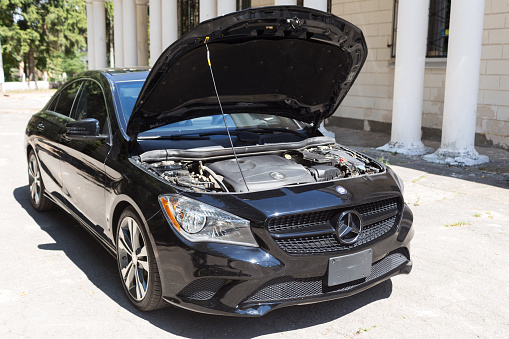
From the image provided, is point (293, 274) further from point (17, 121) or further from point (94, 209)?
point (17, 121)

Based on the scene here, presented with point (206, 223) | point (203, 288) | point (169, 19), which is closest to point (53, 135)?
point (206, 223)

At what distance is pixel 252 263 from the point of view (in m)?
3.00

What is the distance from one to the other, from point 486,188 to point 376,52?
6213mm

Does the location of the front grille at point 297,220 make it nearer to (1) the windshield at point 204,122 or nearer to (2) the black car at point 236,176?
(2) the black car at point 236,176

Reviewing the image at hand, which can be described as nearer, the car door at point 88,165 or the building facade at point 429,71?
the car door at point 88,165

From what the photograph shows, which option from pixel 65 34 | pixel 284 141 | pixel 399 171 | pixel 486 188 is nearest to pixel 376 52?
pixel 399 171

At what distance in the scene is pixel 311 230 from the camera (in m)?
3.19

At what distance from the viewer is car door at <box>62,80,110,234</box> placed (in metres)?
4.10

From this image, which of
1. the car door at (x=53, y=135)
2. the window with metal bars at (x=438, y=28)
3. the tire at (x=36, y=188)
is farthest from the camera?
the window with metal bars at (x=438, y=28)

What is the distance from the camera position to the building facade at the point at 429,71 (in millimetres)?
8422

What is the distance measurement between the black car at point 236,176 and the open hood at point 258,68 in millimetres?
12

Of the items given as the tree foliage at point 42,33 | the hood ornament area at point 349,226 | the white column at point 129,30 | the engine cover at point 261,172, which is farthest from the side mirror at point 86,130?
the tree foliage at point 42,33

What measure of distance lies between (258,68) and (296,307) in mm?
1844

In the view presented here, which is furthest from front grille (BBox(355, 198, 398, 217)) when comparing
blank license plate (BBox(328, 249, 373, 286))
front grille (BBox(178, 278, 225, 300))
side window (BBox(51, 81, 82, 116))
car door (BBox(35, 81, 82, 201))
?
side window (BBox(51, 81, 82, 116))
